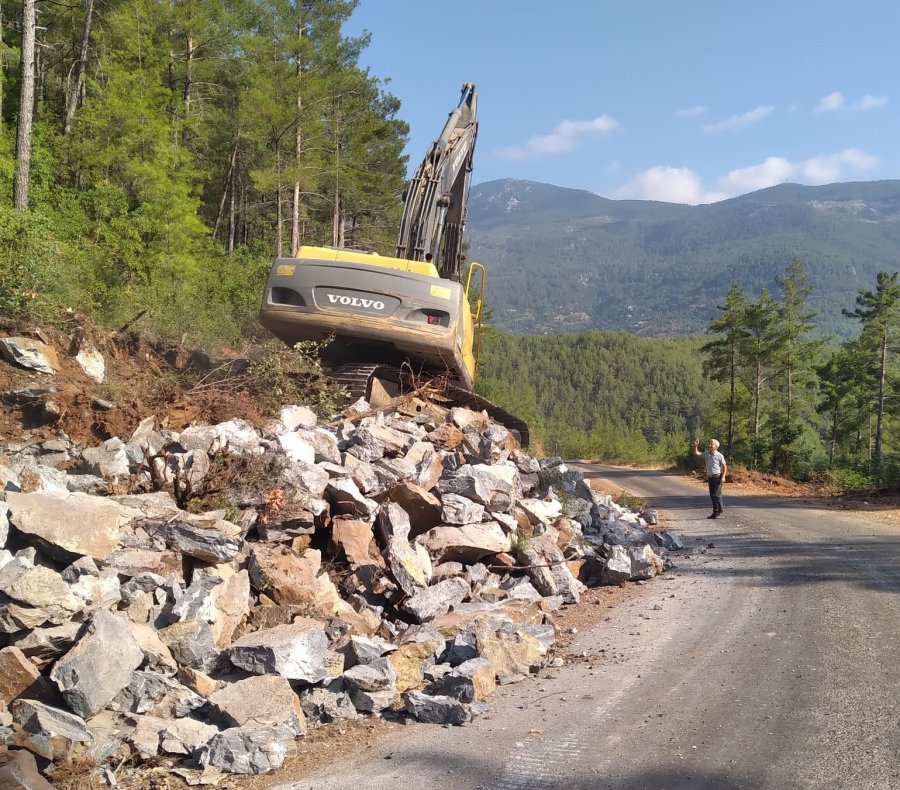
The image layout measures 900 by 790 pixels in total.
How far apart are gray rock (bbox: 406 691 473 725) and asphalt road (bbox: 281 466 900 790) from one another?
69 mm

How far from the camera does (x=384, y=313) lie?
9.20 meters

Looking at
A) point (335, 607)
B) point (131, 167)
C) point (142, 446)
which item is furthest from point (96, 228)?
point (335, 607)

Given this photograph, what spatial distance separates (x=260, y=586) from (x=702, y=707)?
2.98 meters

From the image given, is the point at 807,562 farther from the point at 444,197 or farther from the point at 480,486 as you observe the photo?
the point at 444,197

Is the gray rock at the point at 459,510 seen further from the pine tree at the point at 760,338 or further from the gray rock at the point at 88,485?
the pine tree at the point at 760,338

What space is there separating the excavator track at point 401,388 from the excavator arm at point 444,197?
6.02 ft

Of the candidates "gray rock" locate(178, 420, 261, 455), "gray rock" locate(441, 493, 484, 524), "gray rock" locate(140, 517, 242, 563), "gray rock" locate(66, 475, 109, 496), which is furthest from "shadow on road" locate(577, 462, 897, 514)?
"gray rock" locate(66, 475, 109, 496)

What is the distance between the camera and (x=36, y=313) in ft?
28.8

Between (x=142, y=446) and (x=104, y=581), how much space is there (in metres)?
2.13

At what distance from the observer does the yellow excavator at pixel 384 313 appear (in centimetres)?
920

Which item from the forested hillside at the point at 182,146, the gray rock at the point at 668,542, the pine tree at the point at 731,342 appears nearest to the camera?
the gray rock at the point at 668,542

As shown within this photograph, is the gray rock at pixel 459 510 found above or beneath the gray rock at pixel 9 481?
beneath

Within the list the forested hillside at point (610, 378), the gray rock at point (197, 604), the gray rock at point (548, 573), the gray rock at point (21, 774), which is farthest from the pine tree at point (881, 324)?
the forested hillside at point (610, 378)

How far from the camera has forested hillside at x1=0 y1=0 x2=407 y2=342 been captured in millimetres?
17609
